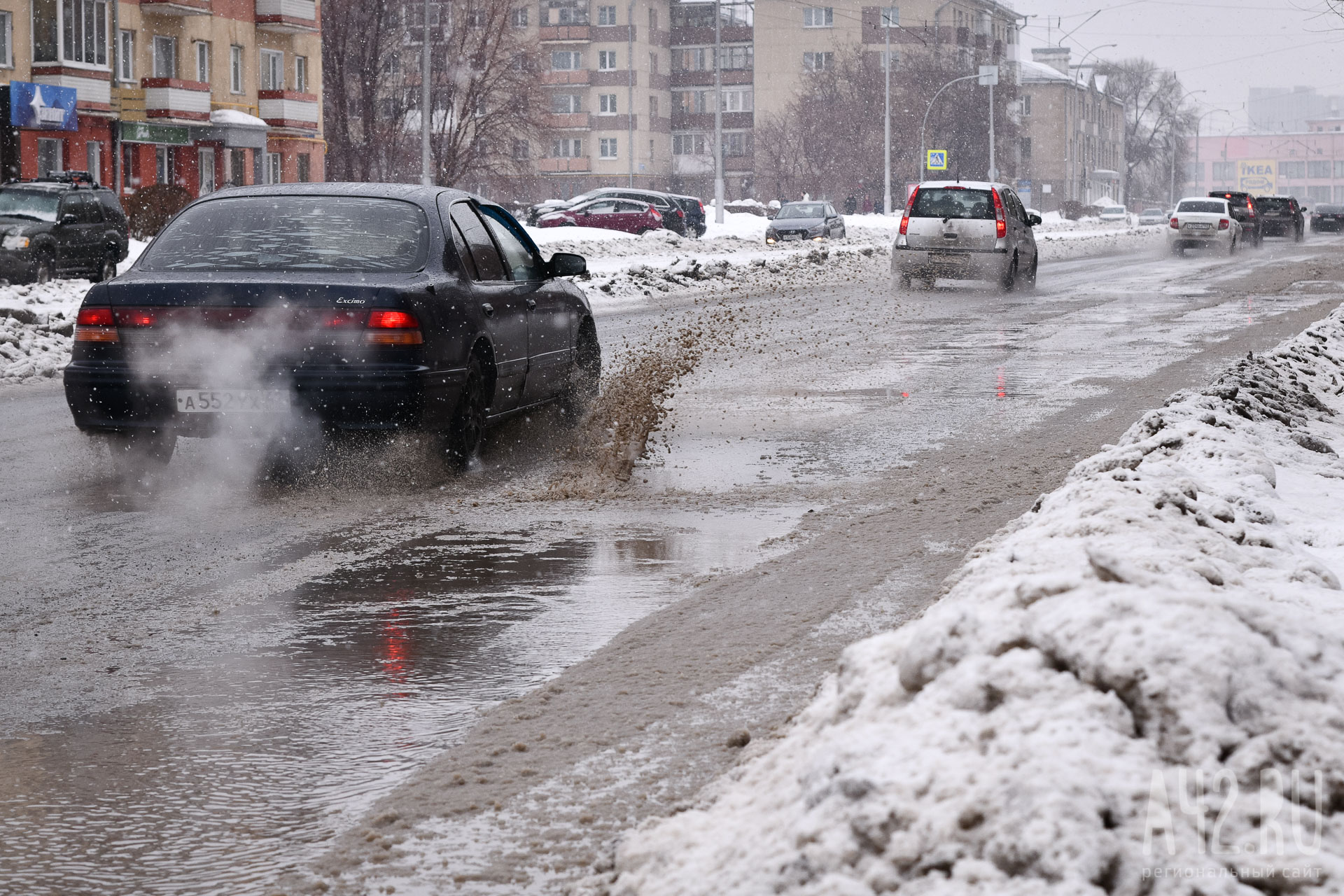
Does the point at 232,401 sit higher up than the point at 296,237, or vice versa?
the point at 296,237

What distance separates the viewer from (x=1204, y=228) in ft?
145

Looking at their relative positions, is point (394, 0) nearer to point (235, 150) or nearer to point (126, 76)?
point (235, 150)

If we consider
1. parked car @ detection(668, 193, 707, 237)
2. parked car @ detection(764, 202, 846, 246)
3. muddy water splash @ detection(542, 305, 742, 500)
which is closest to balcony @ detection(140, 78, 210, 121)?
parked car @ detection(668, 193, 707, 237)

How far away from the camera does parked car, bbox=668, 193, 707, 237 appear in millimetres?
51031

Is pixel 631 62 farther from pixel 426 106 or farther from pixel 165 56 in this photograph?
pixel 426 106

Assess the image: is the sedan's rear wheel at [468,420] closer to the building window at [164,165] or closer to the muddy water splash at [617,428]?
the muddy water splash at [617,428]

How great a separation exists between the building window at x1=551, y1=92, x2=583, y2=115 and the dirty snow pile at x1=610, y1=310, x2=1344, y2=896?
11155cm

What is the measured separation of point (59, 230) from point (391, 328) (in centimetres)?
2107

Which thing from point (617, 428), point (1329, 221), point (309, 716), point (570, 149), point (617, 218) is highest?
point (570, 149)

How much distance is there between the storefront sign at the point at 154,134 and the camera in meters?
47.5

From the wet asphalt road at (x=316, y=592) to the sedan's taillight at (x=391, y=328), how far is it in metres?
0.74

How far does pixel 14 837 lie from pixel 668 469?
5583mm

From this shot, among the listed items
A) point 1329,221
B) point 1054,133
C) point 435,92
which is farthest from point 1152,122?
point 435,92

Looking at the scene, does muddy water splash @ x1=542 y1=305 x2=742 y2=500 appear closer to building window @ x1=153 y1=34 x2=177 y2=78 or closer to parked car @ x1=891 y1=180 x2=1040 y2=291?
parked car @ x1=891 y1=180 x2=1040 y2=291
